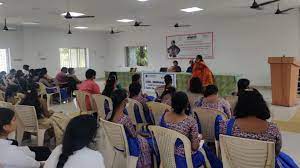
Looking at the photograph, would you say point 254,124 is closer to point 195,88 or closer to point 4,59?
point 195,88

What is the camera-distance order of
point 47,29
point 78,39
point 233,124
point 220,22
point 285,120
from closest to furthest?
point 233,124 < point 285,120 < point 220,22 < point 47,29 < point 78,39

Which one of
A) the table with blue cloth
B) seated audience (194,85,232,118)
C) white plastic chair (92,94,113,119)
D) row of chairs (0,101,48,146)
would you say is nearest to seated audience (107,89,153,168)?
seated audience (194,85,232,118)

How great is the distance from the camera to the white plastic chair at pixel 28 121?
167 inches

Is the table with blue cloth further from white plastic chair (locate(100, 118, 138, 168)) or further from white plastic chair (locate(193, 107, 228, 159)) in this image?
white plastic chair (locate(100, 118, 138, 168))

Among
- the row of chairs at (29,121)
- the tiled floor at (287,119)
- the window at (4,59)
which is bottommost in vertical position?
the tiled floor at (287,119)

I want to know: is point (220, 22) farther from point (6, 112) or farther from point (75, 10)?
point (6, 112)

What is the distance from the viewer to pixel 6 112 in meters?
2.50

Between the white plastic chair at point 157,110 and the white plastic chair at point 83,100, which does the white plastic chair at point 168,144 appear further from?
the white plastic chair at point 83,100

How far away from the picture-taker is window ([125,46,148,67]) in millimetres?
16891

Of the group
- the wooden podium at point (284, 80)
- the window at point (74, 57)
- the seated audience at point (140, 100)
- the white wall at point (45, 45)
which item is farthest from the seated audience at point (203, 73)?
the window at point (74, 57)

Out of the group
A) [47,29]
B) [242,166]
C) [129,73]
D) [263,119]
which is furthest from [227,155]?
[47,29]

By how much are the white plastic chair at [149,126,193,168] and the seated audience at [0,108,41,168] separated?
1.01 meters

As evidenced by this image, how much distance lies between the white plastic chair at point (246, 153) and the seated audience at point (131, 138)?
863 millimetres

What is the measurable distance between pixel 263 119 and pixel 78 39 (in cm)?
1571
